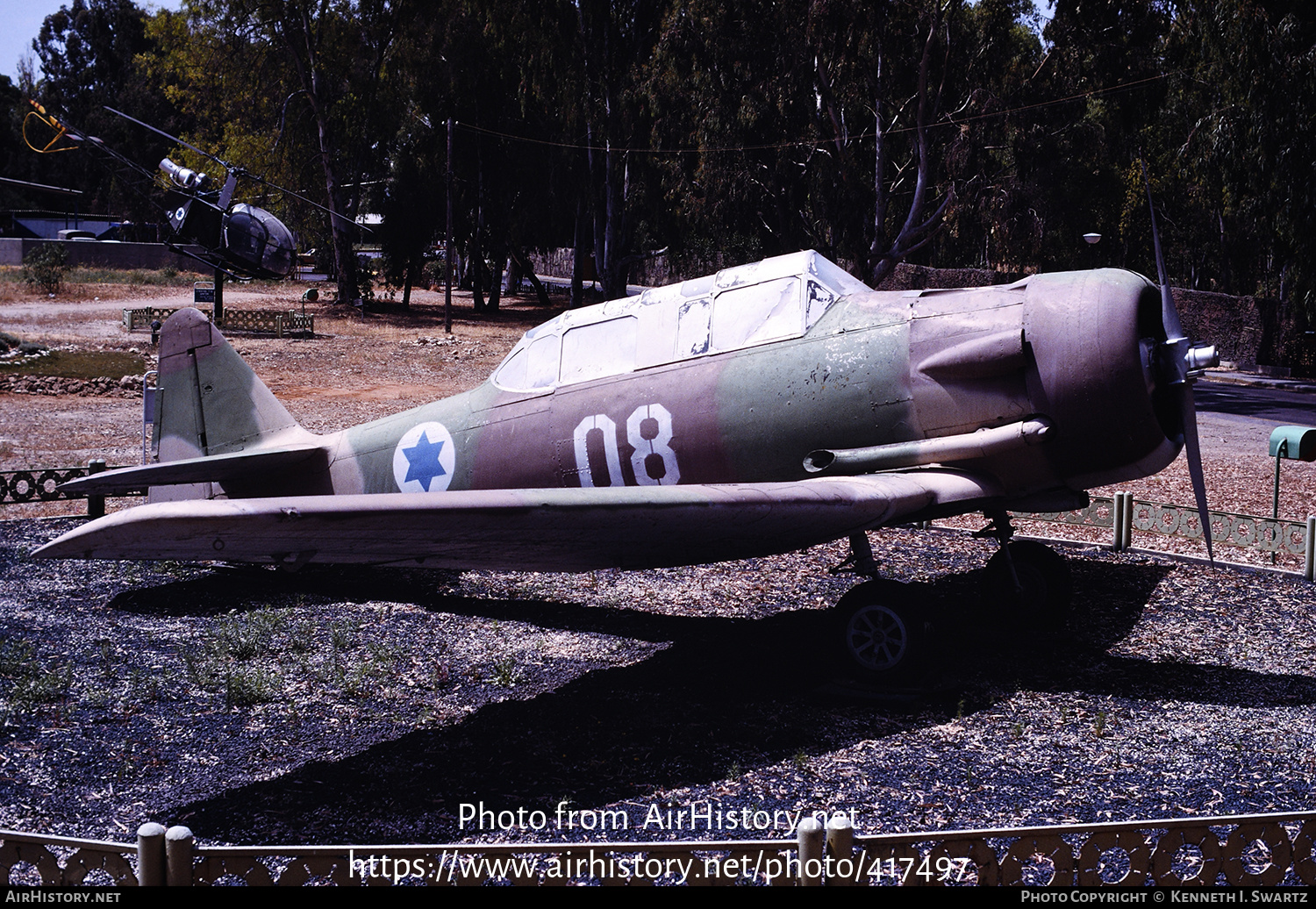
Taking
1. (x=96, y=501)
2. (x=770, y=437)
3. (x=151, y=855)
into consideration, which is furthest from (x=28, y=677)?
(x=770, y=437)

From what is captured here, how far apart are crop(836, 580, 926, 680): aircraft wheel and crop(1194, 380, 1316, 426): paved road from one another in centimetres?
2144

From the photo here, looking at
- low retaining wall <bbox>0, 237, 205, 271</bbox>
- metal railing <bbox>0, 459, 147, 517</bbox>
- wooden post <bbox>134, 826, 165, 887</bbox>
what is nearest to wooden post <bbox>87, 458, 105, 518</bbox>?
metal railing <bbox>0, 459, 147, 517</bbox>

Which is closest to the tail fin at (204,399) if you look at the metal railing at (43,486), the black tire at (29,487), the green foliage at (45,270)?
the metal railing at (43,486)

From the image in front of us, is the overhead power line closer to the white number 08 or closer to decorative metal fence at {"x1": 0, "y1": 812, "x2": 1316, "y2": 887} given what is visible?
the white number 08

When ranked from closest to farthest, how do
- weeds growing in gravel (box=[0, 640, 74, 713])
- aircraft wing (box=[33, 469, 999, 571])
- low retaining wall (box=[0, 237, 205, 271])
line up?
aircraft wing (box=[33, 469, 999, 571]), weeds growing in gravel (box=[0, 640, 74, 713]), low retaining wall (box=[0, 237, 205, 271])

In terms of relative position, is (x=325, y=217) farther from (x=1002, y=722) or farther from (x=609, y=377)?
(x=1002, y=722)

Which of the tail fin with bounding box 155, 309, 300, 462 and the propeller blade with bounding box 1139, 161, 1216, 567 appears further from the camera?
the tail fin with bounding box 155, 309, 300, 462

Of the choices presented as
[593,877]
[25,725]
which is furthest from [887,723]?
[25,725]

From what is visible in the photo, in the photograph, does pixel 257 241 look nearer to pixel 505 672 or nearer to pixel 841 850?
pixel 505 672

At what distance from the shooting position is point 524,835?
583 cm

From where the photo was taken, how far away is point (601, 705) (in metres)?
7.80

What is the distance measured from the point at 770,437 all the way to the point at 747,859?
480cm

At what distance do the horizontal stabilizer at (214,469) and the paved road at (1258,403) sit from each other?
77.0 ft

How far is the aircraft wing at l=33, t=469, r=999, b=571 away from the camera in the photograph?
5.52 meters
